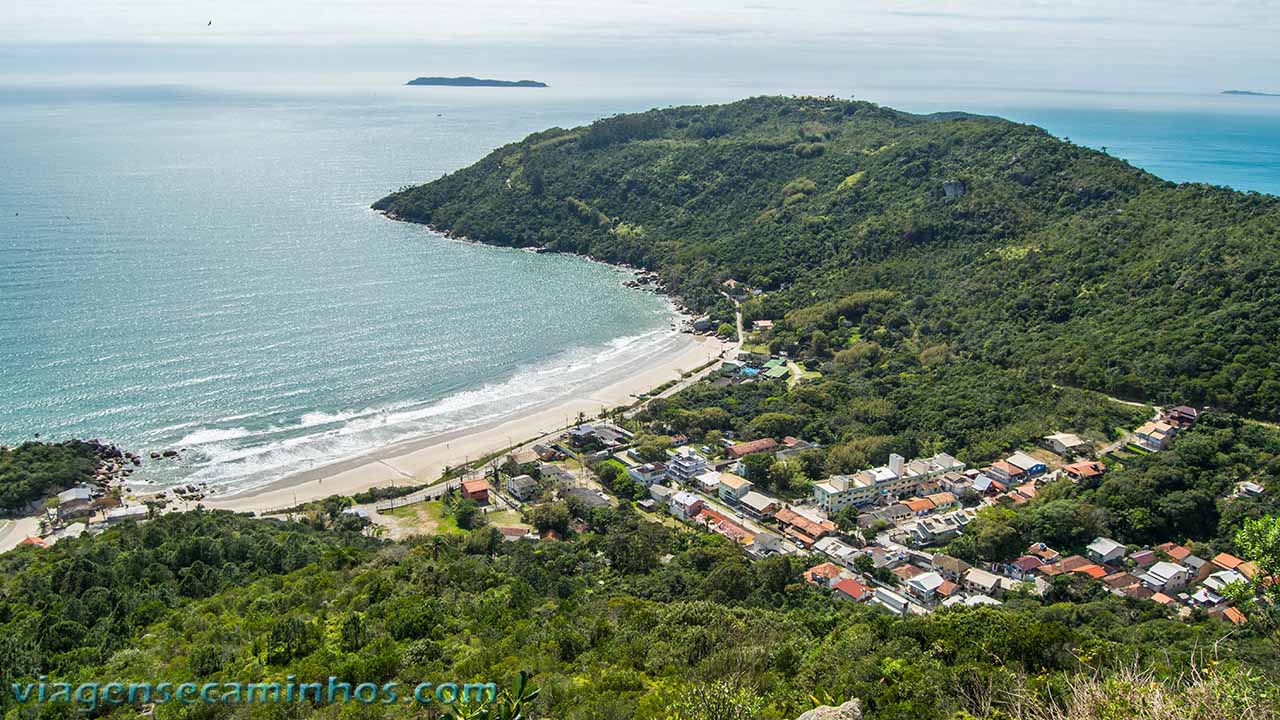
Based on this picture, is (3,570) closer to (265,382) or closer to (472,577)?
(472,577)

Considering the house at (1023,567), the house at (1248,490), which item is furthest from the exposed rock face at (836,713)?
the house at (1248,490)

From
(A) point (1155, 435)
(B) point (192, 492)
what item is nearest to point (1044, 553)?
(A) point (1155, 435)

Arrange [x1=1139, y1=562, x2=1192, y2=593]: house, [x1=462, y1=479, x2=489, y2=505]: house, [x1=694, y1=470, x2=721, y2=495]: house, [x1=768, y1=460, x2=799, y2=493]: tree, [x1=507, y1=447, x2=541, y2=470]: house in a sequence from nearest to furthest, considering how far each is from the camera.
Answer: [x1=1139, y1=562, x2=1192, y2=593]: house → [x1=462, y1=479, x2=489, y2=505]: house → [x1=768, y1=460, x2=799, y2=493]: tree → [x1=694, y1=470, x2=721, y2=495]: house → [x1=507, y1=447, x2=541, y2=470]: house

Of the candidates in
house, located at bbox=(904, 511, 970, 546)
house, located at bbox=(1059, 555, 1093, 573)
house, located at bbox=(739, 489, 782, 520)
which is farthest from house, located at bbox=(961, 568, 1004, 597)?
house, located at bbox=(739, 489, 782, 520)

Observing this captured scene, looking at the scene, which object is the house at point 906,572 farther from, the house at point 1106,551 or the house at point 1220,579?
the house at point 1220,579

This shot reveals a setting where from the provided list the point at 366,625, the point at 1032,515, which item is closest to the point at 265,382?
the point at 366,625

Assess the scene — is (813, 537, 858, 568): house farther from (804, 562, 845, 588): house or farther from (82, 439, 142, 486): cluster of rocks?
(82, 439, 142, 486): cluster of rocks
